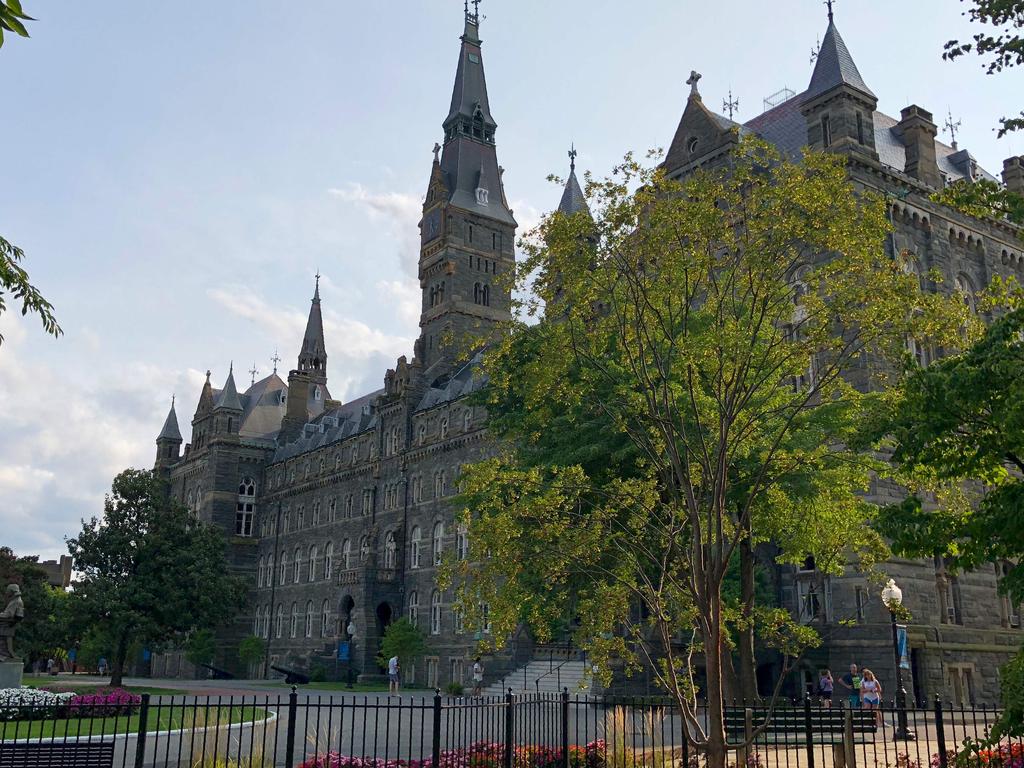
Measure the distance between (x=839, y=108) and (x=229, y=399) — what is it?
179 feet

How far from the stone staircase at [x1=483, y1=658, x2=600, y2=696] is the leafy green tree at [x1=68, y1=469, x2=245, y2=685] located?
13940 millimetres

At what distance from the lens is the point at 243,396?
3374 inches

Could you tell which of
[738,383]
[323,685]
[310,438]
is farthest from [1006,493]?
[310,438]

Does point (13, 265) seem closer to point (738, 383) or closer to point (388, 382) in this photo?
point (738, 383)

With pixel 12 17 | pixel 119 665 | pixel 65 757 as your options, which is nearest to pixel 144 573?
pixel 119 665

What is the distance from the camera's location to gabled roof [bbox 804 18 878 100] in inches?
1448

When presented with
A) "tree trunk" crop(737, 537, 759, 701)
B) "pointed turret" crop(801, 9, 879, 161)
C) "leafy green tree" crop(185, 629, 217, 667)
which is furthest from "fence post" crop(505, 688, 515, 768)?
"leafy green tree" crop(185, 629, 217, 667)

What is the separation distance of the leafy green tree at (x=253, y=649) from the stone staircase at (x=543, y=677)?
1139 inches

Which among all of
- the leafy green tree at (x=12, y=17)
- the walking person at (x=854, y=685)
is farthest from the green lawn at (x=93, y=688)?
the leafy green tree at (x=12, y=17)

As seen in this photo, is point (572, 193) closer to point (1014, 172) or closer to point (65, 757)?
point (1014, 172)

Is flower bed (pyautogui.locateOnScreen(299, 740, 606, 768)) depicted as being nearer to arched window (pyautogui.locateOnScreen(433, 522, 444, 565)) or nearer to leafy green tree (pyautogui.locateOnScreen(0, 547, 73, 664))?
arched window (pyautogui.locateOnScreen(433, 522, 444, 565))

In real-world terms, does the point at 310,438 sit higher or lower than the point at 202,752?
higher

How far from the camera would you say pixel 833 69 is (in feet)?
122

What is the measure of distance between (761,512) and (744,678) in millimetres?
6884
